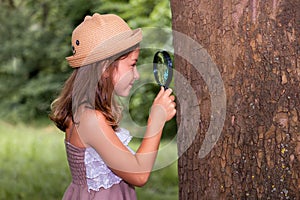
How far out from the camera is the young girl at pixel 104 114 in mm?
2873

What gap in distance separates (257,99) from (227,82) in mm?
143

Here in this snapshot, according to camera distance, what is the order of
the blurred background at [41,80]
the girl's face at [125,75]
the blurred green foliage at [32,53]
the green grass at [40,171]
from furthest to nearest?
the blurred green foliage at [32,53], the blurred background at [41,80], the green grass at [40,171], the girl's face at [125,75]

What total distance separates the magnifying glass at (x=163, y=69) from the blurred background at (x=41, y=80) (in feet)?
13.3

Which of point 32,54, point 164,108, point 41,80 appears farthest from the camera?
point 32,54

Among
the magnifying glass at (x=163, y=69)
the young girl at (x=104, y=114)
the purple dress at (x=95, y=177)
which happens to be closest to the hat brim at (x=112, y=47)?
the young girl at (x=104, y=114)

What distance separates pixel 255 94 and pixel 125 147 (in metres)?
0.57

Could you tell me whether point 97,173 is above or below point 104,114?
below

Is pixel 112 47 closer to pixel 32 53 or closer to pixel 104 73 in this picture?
pixel 104 73

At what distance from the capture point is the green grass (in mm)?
6733

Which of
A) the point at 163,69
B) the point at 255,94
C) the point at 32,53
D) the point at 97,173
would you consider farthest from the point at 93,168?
the point at 32,53

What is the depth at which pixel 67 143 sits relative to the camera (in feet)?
10.0

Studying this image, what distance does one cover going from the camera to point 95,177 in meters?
3.00

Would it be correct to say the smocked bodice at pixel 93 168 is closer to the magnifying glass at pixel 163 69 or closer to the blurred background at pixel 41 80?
the magnifying glass at pixel 163 69

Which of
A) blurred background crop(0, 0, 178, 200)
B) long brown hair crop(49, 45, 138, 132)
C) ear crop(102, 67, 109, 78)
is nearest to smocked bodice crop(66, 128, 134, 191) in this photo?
long brown hair crop(49, 45, 138, 132)
